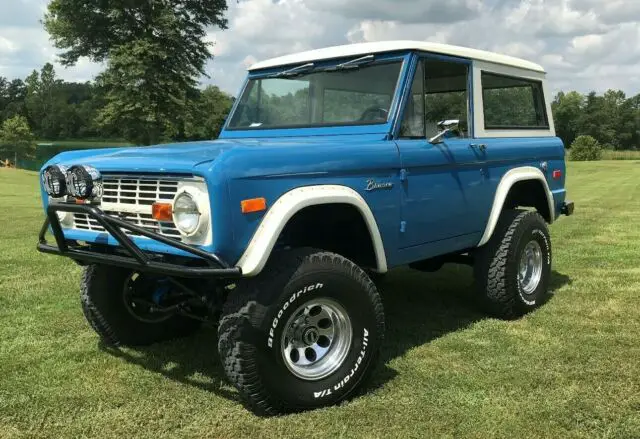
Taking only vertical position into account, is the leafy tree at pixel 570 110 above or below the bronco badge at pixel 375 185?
above

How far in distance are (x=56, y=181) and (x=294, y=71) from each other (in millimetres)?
2057

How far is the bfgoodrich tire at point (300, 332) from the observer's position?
3217 mm

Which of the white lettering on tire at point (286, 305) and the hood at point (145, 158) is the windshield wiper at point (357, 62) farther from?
the white lettering on tire at point (286, 305)

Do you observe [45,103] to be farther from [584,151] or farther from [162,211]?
[162,211]

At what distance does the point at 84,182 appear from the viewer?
3.36 m

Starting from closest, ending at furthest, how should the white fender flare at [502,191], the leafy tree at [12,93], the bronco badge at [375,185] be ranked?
1. the bronco badge at [375,185]
2. the white fender flare at [502,191]
3. the leafy tree at [12,93]

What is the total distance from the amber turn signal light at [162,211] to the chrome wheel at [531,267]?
335 cm

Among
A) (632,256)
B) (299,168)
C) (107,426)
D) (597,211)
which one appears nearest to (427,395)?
(299,168)

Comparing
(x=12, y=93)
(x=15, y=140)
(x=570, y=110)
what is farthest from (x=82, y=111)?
(x=570, y=110)

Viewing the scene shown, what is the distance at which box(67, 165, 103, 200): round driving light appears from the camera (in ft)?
11.1

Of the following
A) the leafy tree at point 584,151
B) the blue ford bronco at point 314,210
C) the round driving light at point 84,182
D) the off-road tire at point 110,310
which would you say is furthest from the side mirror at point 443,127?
the leafy tree at point 584,151

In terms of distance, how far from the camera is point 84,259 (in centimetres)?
355

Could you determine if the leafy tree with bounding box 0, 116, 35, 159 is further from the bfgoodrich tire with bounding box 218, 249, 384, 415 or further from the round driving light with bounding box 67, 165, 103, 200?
the bfgoodrich tire with bounding box 218, 249, 384, 415

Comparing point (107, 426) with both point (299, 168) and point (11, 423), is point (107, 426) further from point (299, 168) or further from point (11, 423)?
point (299, 168)
